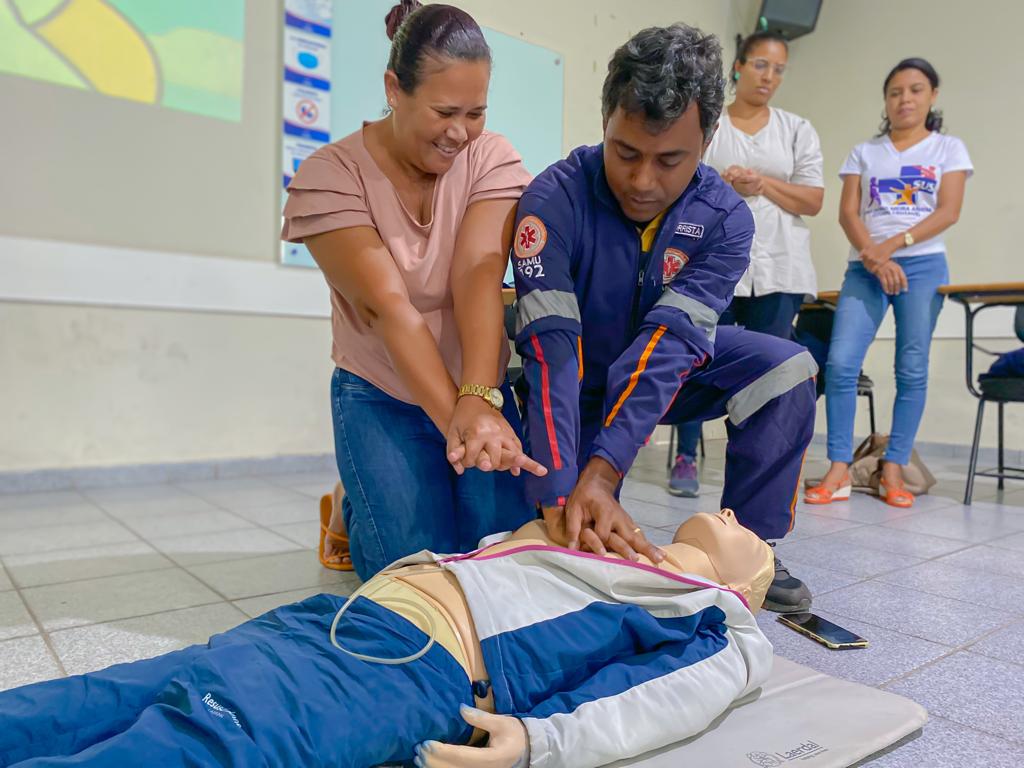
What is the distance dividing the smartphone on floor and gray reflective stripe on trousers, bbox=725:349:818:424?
0.41 metres

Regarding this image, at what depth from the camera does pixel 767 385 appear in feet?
4.76

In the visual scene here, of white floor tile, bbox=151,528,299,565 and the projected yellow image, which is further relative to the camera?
the projected yellow image

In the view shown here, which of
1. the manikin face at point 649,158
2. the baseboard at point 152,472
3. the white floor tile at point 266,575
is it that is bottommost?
the baseboard at point 152,472

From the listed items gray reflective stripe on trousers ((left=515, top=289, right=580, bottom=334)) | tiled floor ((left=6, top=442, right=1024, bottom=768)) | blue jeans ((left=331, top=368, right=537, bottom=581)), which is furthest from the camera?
blue jeans ((left=331, top=368, right=537, bottom=581))

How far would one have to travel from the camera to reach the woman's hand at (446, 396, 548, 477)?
1.17 meters

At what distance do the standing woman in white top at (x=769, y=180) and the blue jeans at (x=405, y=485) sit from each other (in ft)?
5.27

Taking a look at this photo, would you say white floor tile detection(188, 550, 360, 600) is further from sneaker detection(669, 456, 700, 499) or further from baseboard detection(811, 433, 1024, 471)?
baseboard detection(811, 433, 1024, 471)

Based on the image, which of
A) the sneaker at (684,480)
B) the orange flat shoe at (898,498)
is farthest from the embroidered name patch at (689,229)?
the orange flat shoe at (898,498)

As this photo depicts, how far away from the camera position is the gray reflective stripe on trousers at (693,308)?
1.39 metres

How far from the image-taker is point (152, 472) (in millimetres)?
3066

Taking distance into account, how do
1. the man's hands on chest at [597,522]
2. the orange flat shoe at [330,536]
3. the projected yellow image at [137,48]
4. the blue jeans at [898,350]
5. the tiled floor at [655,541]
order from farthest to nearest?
1. the blue jeans at [898,350]
2. the projected yellow image at [137,48]
3. the orange flat shoe at [330,536]
4. the tiled floor at [655,541]
5. the man's hands on chest at [597,522]

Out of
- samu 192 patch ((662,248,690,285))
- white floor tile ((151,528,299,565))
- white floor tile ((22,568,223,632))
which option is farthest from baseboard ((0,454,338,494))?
samu 192 patch ((662,248,690,285))

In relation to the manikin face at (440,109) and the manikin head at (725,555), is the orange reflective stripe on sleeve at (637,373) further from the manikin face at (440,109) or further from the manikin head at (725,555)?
the manikin face at (440,109)

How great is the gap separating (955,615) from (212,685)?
1.48 meters
